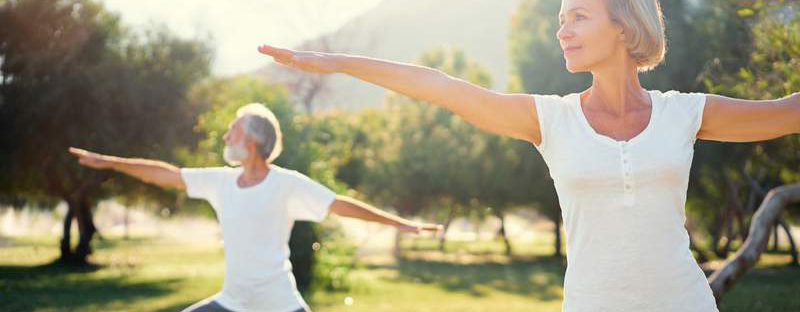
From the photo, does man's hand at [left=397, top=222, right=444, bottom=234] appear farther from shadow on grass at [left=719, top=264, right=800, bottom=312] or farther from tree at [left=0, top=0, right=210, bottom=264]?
tree at [left=0, top=0, right=210, bottom=264]

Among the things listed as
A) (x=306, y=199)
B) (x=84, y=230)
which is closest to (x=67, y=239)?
(x=84, y=230)

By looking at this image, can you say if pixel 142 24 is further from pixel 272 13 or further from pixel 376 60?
pixel 376 60

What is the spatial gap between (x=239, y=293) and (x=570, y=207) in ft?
11.2

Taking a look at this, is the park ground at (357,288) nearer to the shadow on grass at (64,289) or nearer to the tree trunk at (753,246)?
the shadow on grass at (64,289)

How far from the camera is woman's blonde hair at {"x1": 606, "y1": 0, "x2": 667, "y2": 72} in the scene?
310 centimetres

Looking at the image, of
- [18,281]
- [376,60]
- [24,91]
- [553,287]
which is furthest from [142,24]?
[376,60]

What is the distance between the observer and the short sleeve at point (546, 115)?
304cm

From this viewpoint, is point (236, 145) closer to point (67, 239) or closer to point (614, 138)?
point (614, 138)

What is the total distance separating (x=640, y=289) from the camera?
2984mm

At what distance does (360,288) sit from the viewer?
2233cm

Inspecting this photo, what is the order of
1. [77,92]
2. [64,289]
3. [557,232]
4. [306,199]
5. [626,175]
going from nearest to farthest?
1. [626,175]
2. [306,199]
3. [64,289]
4. [77,92]
5. [557,232]

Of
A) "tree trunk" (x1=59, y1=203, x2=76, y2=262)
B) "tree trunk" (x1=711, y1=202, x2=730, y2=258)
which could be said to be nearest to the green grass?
"tree trunk" (x1=59, y1=203, x2=76, y2=262)

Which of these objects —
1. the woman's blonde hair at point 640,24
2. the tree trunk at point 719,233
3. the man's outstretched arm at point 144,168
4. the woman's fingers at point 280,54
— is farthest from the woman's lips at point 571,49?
the tree trunk at point 719,233

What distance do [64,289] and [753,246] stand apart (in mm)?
17119
